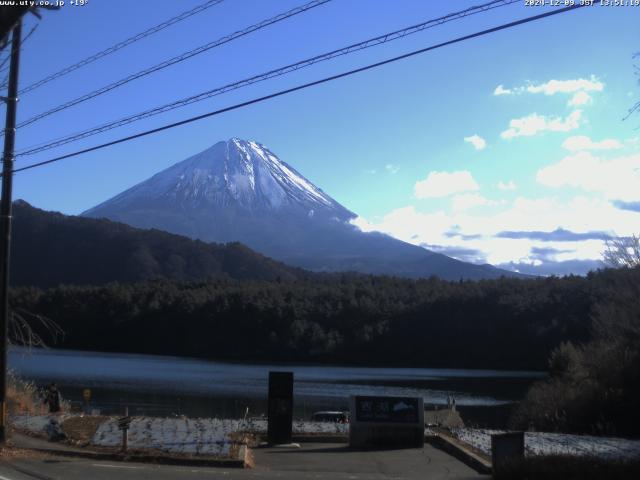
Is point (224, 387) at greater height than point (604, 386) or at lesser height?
lesser

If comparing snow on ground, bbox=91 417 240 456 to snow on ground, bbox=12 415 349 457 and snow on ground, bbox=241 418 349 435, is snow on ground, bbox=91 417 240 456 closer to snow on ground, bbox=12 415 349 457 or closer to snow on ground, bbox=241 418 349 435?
snow on ground, bbox=12 415 349 457

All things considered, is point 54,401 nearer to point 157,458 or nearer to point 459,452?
point 157,458

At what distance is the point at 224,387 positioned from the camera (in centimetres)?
5516

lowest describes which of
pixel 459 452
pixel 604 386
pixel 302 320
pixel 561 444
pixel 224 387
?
pixel 224 387

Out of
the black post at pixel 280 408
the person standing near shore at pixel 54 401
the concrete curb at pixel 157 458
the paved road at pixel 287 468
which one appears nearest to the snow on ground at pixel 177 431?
the concrete curb at pixel 157 458

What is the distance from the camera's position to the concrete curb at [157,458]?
574 inches

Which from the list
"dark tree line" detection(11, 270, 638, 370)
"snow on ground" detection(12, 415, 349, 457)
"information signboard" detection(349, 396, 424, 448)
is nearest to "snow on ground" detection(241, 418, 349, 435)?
"snow on ground" detection(12, 415, 349, 457)

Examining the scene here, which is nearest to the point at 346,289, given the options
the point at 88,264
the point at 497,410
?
the point at 88,264

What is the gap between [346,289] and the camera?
125m

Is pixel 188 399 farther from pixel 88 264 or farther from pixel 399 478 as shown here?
pixel 88 264

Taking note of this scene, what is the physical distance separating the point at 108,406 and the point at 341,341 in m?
71.5

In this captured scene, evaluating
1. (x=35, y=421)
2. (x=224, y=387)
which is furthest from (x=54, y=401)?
(x=224, y=387)

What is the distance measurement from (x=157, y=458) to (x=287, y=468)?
2371 mm

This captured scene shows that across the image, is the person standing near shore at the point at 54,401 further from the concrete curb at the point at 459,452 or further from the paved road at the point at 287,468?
the concrete curb at the point at 459,452
